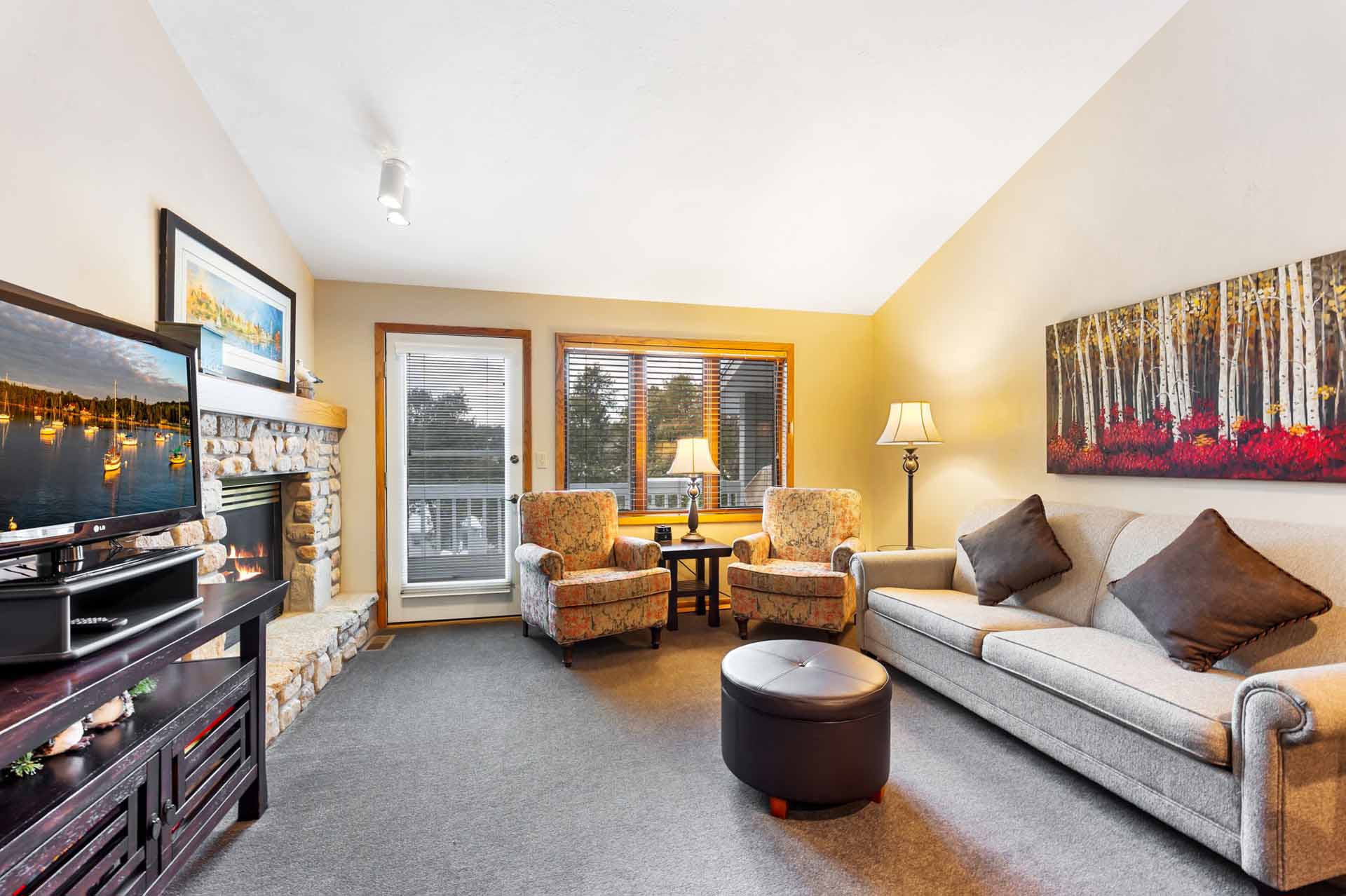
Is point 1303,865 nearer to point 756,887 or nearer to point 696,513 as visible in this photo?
point 756,887

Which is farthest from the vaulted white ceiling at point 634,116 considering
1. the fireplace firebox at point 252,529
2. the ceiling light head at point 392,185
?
the fireplace firebox at point 252,529

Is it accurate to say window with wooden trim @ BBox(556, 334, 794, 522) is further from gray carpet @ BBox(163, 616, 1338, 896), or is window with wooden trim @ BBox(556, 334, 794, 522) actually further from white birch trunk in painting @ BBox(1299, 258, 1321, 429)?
white birch trunk in painting @ BBox(1299, 258, 1321, 429)

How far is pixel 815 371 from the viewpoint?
4.98 meters

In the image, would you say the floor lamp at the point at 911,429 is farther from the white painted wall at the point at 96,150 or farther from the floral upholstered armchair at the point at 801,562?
the white painted wall at the point at 96,150

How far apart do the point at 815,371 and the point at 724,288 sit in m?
1.01

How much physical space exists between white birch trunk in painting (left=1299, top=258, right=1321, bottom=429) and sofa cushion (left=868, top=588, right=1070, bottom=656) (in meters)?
1.17

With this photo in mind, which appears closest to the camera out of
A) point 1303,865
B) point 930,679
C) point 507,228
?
point 1303,865

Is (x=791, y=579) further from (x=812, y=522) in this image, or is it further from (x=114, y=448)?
(x=114, y=448)

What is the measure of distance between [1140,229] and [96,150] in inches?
159

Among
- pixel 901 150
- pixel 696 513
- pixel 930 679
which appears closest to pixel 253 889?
pixel 930 679

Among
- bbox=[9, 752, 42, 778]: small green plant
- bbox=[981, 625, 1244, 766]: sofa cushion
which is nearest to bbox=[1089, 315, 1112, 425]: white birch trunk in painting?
bbox=[981, 625, 1244, 766]: sofa cushion

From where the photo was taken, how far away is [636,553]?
3.90 meters

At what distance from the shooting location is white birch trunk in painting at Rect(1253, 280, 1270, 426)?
7.85ft

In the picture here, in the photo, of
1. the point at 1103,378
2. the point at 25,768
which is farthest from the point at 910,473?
the point at 25,768
